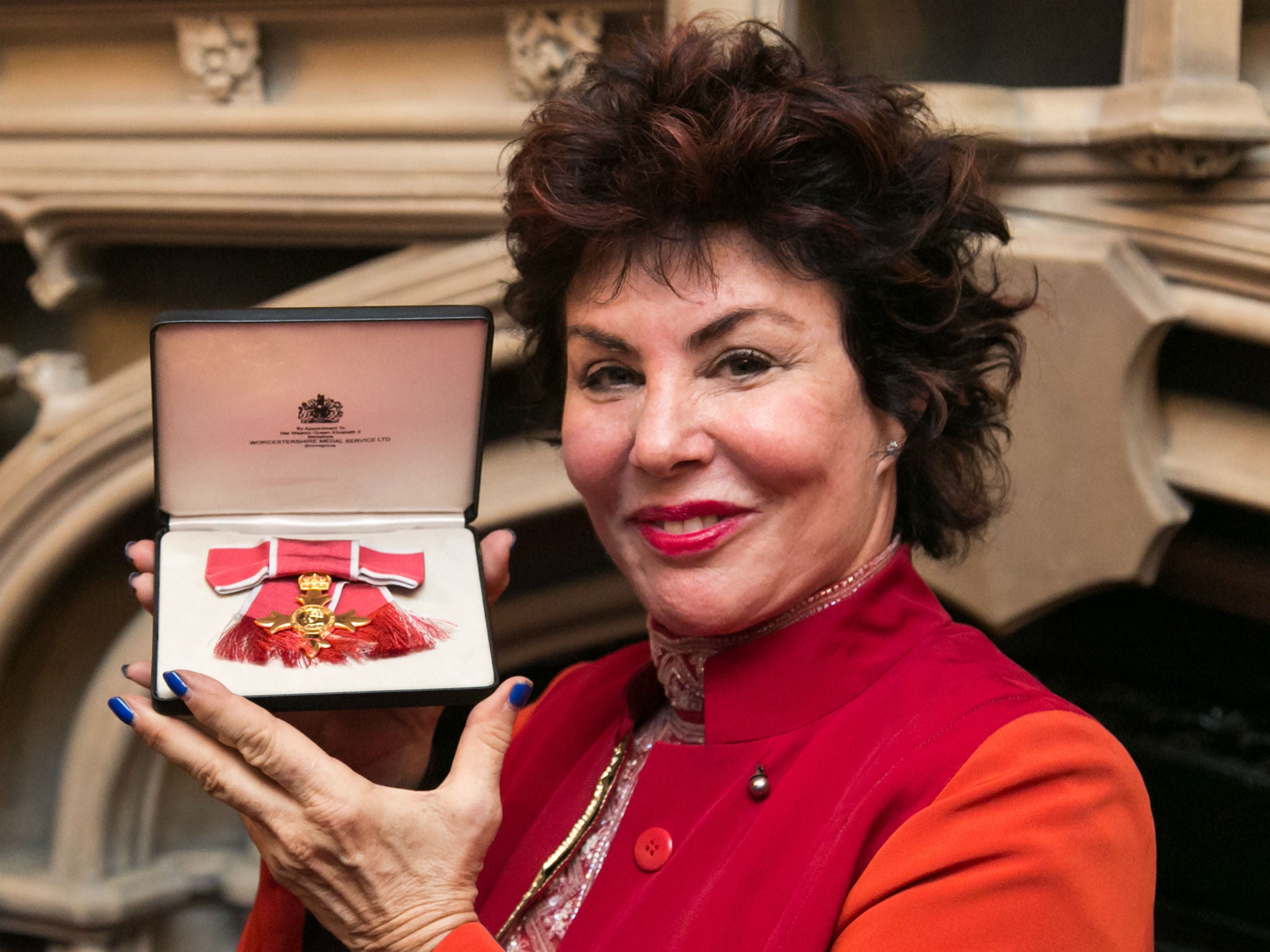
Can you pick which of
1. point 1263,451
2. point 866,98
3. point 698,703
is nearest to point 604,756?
point 698,703

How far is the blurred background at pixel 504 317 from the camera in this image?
5.39 ft

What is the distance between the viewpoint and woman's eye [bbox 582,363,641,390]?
1168mm

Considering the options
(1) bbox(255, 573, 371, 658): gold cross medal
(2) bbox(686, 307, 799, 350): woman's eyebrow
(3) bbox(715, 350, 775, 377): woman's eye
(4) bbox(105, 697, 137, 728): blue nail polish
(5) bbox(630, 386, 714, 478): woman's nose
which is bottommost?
(1) bbox(255, 573, 371, 658): gold cross medal

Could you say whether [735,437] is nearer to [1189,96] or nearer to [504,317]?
[1189,96]

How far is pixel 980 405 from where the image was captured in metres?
1.31

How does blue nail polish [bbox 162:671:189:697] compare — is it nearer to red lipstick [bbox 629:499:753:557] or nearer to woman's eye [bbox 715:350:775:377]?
red lipstick [bbox 629:499:753:557]

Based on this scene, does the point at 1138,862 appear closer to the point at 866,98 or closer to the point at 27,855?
the point at 866,98

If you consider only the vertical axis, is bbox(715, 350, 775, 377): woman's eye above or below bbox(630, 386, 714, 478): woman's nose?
above

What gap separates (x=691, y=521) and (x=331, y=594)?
14.5 inches

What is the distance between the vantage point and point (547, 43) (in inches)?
76.5

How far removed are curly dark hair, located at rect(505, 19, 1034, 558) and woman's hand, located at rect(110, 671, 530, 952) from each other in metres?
0.48

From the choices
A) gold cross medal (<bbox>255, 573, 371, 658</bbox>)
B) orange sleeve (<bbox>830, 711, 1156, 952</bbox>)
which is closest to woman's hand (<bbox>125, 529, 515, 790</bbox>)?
gold cross medal (<bbox>255, 573, 371, 658</bbox>)

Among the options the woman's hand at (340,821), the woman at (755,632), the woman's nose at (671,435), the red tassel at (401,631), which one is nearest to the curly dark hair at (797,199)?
the woman at (755,632)

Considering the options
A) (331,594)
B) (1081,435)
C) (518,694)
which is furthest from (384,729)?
(1081,435)
